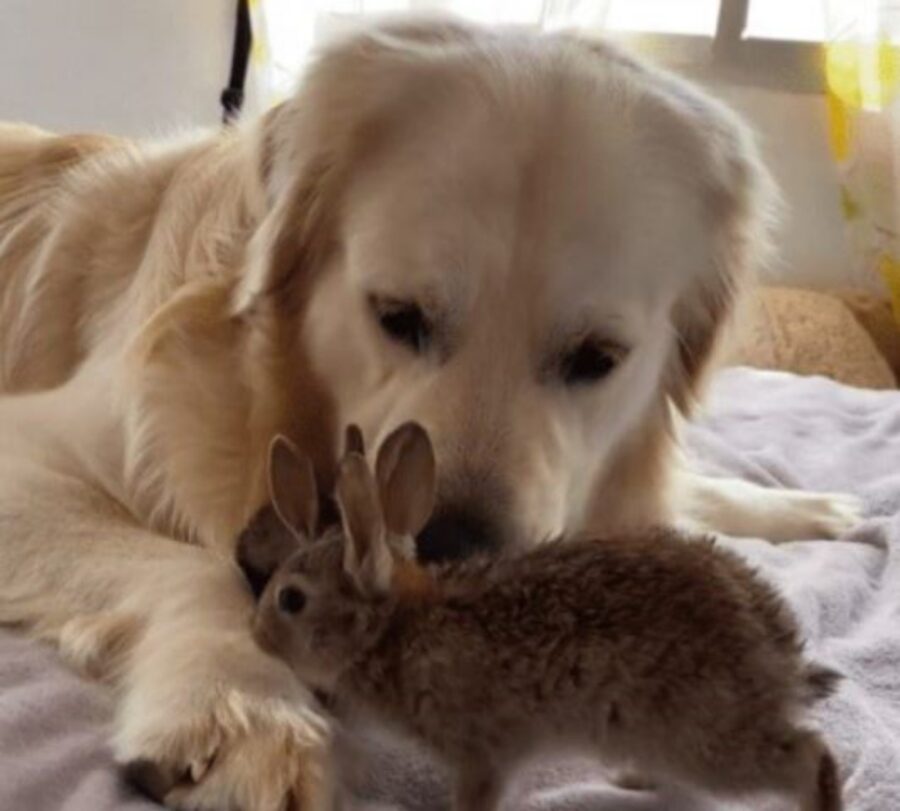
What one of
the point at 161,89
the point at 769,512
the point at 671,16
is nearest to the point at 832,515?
the point at 769,512

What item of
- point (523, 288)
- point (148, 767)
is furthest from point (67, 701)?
point (523, 288)

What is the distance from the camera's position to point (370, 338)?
144cm

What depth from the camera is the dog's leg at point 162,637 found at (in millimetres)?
1077

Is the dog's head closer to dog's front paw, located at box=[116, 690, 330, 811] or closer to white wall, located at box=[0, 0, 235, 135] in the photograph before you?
dog's front paw, located at box=[116, 690, 330, 811]

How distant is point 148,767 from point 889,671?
752mm

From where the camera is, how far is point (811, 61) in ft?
11.5

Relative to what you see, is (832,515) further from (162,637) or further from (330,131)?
(162,637)

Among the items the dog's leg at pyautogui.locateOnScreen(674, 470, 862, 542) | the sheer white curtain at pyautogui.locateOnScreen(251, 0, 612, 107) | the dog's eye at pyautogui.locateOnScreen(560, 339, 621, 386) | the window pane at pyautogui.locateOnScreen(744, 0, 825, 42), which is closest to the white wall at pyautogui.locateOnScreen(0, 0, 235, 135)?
the sheer white curtain at pyautogui.locateOnScreen(251, 0, 612, 107)

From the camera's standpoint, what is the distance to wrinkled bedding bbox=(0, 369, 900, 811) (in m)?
1.10

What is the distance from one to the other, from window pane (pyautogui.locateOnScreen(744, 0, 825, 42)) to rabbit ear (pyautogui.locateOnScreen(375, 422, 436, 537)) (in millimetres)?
2647

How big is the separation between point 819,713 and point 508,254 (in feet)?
1.60

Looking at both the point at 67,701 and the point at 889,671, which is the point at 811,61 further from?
the point at 67,701

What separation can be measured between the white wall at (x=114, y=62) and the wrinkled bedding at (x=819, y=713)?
1691mm

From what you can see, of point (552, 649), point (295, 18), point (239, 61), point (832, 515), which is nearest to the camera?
point (552, 649)
